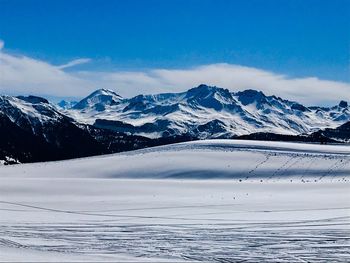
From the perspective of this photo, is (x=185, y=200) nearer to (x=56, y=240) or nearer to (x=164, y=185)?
(x=164, y=185)

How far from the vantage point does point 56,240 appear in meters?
16.7

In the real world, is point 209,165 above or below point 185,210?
above

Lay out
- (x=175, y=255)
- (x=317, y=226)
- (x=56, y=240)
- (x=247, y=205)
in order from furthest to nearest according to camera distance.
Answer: (x=247, y=205), (x=317, y=226), (x=56, y=240), (x=175, y=255)

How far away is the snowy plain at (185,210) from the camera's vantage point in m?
15.3

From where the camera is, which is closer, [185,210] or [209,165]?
[185,210]

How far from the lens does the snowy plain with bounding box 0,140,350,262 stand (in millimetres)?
15281

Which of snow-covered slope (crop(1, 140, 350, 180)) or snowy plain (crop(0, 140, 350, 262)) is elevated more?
snow-covered slope (crop(1, 140, 350, 180))

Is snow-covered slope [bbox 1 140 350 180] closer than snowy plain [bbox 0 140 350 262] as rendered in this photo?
No

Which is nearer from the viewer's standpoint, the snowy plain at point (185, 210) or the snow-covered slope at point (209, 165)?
the snowy plain at point (185, 210)

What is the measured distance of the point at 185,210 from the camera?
79.7ft

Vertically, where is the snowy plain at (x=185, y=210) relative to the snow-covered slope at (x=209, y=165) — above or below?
below

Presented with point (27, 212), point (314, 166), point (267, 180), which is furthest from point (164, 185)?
point (314, 166)

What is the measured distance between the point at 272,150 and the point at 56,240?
40.2 m

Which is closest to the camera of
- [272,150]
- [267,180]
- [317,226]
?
[317,226]
